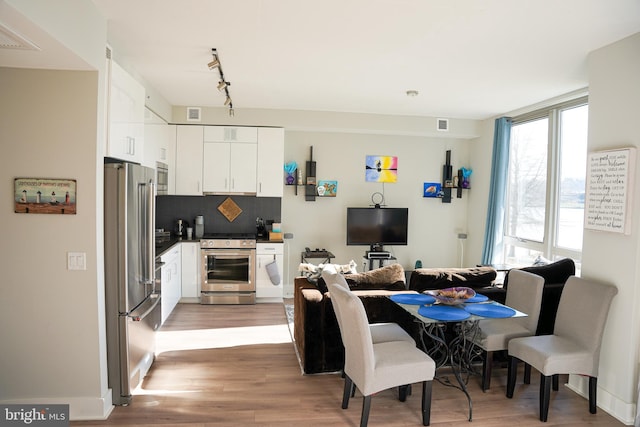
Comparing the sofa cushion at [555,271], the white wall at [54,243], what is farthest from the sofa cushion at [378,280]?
the white wall at [54,243]

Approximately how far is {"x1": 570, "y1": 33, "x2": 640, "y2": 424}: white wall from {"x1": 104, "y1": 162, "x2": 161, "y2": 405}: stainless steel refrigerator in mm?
3663

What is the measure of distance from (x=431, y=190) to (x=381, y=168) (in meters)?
0.94

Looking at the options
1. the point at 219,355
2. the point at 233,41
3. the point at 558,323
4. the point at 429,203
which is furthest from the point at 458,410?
the point at 429,203

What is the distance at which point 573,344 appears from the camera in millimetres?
3268

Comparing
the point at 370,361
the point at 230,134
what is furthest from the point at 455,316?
the point at 230,134

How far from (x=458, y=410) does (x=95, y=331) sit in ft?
8.94

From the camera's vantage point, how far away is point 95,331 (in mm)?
2934

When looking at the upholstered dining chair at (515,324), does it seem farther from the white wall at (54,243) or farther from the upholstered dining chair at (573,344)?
the white wall at (54,243)

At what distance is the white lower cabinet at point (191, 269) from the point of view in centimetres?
605

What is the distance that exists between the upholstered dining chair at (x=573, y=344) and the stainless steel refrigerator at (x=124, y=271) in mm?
2993

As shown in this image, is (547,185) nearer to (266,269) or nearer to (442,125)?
(442,125)

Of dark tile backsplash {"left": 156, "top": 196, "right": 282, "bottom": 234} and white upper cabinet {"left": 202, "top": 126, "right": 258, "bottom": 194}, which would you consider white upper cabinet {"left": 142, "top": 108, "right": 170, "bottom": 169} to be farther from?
dark tile backsplash {"left": 156, "top": 196, "right": 282, "bottom": 234}

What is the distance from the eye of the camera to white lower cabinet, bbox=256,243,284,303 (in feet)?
20.2

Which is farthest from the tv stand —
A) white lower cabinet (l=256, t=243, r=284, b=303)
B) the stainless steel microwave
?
the stainless steel microwave
